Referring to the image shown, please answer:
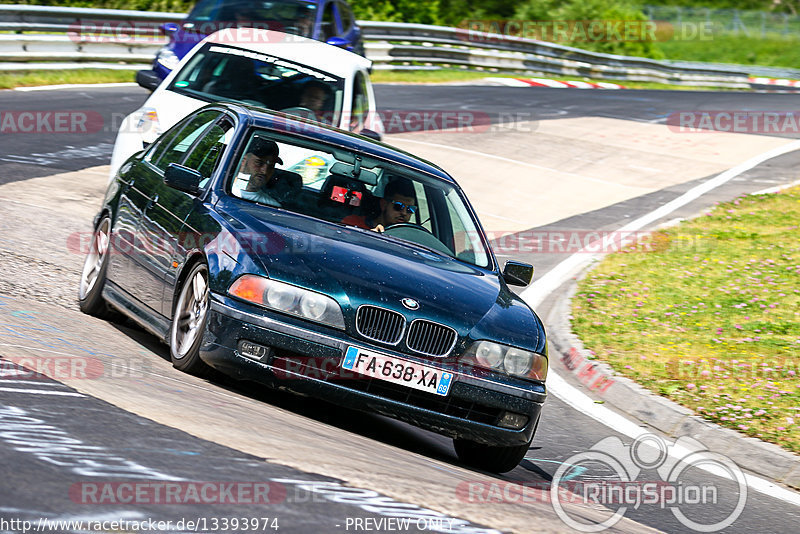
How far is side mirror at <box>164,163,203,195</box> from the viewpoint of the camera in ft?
22.2

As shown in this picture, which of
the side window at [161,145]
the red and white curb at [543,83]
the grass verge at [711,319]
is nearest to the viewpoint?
the side window at [161,145]

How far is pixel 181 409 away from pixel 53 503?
1576 millimetres

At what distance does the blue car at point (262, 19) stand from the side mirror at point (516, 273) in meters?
9.16

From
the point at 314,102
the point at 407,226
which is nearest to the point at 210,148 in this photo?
the point at 407,226

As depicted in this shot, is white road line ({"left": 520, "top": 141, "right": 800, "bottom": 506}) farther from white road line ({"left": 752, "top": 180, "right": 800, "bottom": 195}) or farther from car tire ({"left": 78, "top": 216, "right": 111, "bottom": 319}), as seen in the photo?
car tire ({"left": 78, "top": 216, "right": 111, "bottom": 319})

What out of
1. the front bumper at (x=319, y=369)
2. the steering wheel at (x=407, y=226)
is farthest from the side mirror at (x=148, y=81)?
the front bumper at (x=319, y=369)

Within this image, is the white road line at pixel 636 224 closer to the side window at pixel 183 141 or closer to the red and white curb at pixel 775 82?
the side window at pixel 183 141

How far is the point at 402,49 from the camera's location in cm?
2930

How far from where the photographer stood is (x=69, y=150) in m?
14.6

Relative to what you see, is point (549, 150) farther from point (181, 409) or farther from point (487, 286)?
point (181, 409)

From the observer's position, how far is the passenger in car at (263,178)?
22.5 feet

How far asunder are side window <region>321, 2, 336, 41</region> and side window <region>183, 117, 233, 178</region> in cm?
1023

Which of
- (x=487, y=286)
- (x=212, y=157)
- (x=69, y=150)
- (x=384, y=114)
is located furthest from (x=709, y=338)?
(x=384, y=114)

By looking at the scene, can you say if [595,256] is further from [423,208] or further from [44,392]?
[44,392]
